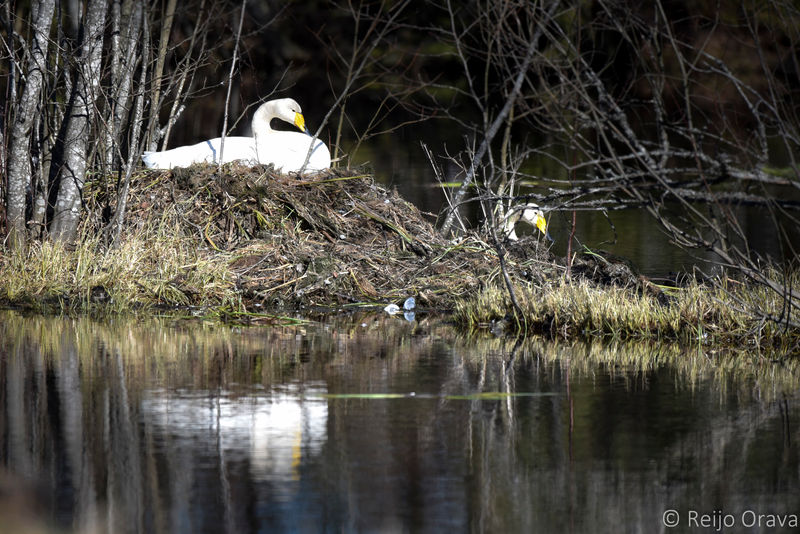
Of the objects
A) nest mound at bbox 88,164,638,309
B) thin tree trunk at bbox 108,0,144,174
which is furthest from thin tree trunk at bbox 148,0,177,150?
nest mound at bbox 88,164,638,309

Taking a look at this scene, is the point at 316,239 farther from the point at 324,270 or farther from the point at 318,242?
the point at 324,270

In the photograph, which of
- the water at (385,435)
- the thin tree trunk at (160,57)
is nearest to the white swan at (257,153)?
the thin tree trunk at (160,57)

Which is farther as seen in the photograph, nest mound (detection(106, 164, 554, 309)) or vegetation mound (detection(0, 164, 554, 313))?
nest mound (detection(106, 164, 554, 309))

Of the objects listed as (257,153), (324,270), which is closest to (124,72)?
(257,153)

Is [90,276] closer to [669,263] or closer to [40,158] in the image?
[40,158]

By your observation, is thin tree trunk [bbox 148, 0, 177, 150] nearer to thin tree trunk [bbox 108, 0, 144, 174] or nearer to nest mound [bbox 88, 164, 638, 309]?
thin tree trunk [bbox 108, 0, 144, 174]

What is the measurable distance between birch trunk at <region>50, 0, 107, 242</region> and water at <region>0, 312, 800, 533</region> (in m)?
2.84

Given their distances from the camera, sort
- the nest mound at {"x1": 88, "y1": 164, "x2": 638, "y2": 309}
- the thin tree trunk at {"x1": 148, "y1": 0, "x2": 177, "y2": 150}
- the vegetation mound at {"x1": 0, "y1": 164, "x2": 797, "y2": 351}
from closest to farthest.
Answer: the vegetation mound at {"x1": 0, "y1": 164, "x2": 797, "y2": 351} → the nest mound at {"x1": 88, "y1": 164, "x2": 638, "y2": 309} → the thin tree trunk at {"x1": 148, "y1": 0, "x2": 177, "y2": 150}

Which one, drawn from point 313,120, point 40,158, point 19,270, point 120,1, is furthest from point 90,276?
point 313,120

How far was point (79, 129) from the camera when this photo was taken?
1312 centimetres

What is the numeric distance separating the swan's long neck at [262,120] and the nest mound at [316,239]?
4.89ft

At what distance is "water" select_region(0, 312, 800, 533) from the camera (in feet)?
19.1

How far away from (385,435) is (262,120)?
9.03 m

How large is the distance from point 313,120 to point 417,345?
1041 inches
